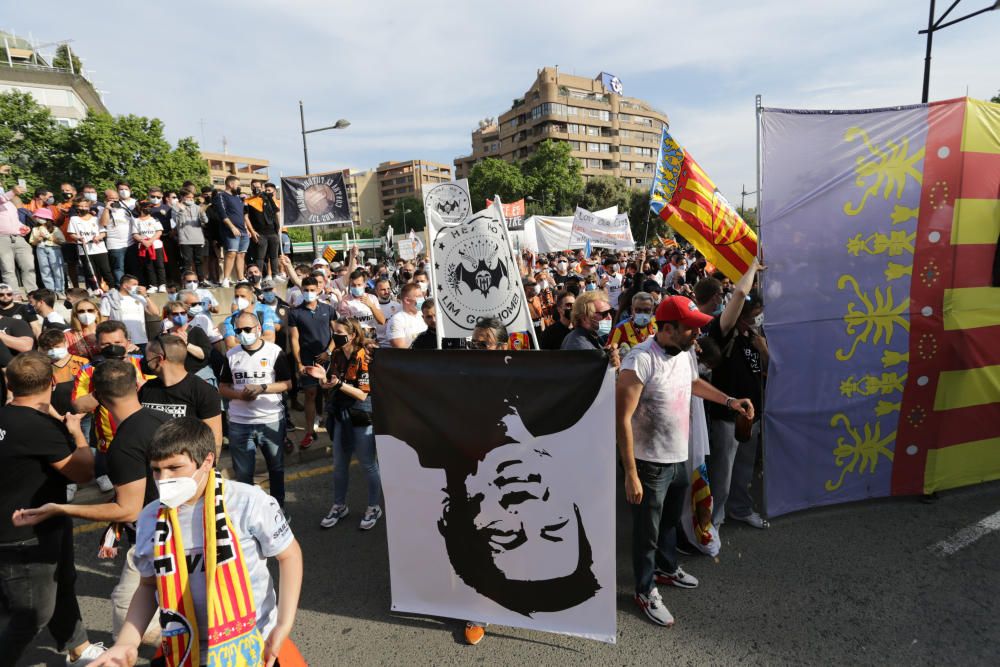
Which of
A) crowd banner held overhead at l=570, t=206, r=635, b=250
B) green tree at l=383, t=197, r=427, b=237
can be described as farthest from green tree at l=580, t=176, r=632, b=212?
crowd banner held overhead at l=570, t=206, r=635, b=250

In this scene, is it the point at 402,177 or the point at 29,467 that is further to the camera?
the point at 402,177

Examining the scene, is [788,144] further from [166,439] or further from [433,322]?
[166,439]

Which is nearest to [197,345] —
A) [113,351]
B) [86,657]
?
[113,351]

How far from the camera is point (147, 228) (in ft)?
33.3

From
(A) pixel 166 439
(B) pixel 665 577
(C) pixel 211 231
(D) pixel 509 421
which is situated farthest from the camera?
(C) pixel 211 231

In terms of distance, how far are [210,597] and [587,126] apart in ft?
278

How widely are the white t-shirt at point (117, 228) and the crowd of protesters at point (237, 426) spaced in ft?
8.90

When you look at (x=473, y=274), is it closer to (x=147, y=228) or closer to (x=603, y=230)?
(x=147, y=228)

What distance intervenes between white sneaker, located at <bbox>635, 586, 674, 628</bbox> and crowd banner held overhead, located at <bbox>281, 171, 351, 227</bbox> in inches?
383

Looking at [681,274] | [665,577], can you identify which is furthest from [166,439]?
[681,274]

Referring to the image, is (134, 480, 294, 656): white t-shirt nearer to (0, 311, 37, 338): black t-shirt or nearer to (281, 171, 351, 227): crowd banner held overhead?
(0, 311, 37, 338): black t-shirt

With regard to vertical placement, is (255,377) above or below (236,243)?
below

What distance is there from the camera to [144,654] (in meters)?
3.18

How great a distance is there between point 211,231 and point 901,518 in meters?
12.1
